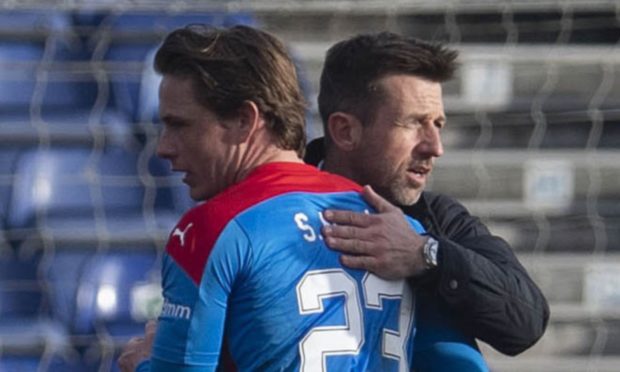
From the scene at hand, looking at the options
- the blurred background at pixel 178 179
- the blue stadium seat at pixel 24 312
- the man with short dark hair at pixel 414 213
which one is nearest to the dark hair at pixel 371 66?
the man with short dark hair at pixel 414 213

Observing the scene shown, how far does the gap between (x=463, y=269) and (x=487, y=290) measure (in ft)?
0.16

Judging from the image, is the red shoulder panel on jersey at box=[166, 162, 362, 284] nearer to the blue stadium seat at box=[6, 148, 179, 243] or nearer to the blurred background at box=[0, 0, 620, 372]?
the blurred background at box=[0, 0, 620, 372]

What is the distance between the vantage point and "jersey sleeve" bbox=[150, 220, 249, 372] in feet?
5.31

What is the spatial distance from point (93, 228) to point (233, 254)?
2456mm

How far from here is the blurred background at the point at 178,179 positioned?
12.7ft

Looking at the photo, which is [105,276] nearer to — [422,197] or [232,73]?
[422,197]

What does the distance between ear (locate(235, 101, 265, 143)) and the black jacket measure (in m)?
0.29

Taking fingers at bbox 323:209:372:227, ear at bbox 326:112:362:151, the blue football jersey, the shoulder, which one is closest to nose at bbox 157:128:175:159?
the blue football jersey

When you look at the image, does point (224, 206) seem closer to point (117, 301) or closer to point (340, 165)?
point (340, 165)

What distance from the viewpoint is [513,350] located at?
1.92 m

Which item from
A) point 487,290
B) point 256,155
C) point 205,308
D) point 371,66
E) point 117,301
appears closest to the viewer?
point 205,308

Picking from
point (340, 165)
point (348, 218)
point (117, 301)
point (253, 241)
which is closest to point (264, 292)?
point (253, 241)

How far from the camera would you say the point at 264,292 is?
64.4 inches

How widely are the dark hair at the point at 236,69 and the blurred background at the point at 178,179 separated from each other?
211cm
